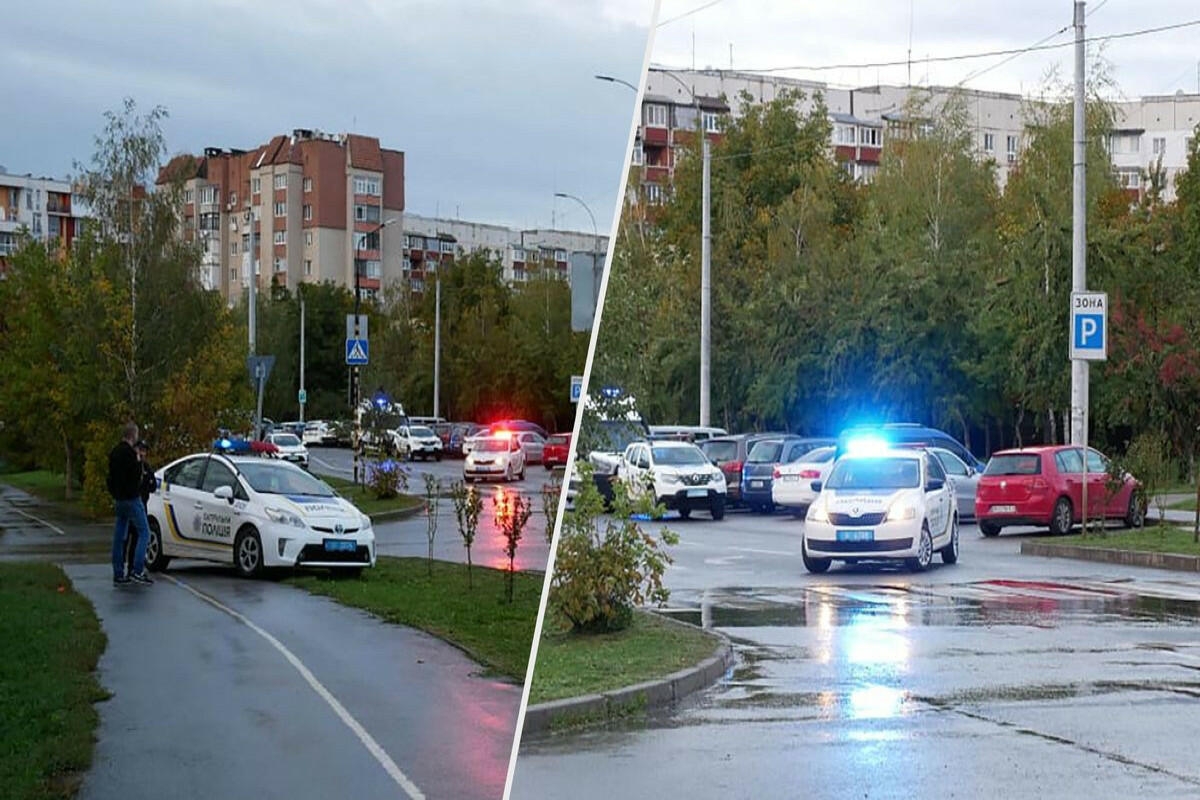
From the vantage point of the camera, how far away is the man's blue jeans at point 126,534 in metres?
13.6

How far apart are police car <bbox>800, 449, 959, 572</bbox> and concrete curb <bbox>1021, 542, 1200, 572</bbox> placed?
2.34m

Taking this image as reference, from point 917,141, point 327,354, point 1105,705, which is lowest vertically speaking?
point 1105,705

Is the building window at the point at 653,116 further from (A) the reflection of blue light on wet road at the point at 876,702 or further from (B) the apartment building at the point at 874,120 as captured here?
(A) the reflection of blue light on wet road at the point at 876,702

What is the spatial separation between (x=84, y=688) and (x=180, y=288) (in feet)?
7.97

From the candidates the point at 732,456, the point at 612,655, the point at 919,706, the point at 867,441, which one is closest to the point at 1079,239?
the point at 867,441

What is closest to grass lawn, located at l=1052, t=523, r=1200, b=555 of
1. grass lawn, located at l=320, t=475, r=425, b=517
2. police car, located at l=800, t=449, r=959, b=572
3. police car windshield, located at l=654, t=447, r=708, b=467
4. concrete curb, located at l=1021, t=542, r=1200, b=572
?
concrete curb, located at l=1021, t=542, r=1200, b=572

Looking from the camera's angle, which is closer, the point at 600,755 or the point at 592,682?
the point at 600,755

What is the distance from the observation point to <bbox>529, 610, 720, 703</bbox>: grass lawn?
8523 mm

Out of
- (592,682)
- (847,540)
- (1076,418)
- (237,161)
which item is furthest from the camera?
(1076,418)

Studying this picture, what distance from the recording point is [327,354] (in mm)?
16406

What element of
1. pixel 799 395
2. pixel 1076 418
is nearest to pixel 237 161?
pixel 1076 418

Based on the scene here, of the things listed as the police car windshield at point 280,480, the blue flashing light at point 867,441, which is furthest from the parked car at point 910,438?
the police car windshield at point 280,480

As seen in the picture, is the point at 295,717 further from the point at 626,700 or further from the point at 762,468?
the point at 762,468

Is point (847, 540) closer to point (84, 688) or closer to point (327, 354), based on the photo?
point (327, 354)
